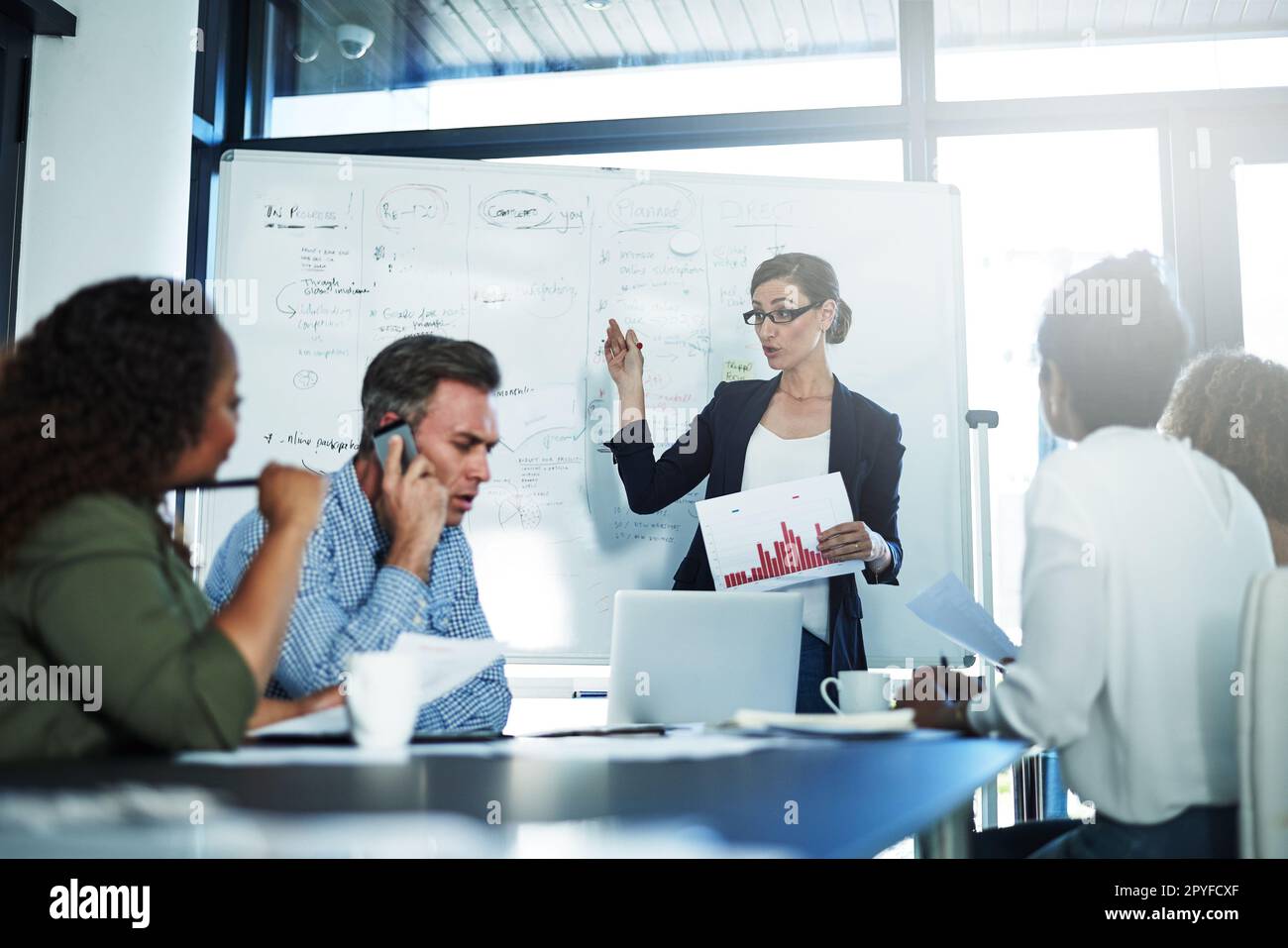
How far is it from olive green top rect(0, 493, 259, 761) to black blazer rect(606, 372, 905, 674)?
75.8 inches

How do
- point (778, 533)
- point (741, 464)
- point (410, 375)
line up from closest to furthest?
point (410, 375), point (778, 533), point (741, 464)

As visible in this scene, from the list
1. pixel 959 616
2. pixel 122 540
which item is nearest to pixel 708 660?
pixel 959 616

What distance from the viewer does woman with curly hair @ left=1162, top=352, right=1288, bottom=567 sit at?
1.95 meters

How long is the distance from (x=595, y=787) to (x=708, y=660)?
2.51ft

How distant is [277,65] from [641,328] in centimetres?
170

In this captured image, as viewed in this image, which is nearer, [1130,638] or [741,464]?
[1130,638]

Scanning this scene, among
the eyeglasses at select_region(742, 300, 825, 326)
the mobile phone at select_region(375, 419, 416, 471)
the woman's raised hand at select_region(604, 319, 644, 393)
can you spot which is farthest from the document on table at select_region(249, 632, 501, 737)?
the eyeglasses at select_region(742, 300, 825, 326)

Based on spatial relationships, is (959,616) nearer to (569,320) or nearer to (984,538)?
(984,538)

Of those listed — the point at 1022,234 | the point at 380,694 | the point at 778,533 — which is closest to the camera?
the point at 380,694

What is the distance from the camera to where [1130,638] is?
1291mm

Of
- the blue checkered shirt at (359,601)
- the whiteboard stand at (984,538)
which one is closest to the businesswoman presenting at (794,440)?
the whiteboard stand at (984,538)

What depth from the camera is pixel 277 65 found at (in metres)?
3.80

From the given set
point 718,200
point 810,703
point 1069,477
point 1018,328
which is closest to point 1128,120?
point 1018,328

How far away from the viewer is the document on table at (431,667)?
123 centimetres
